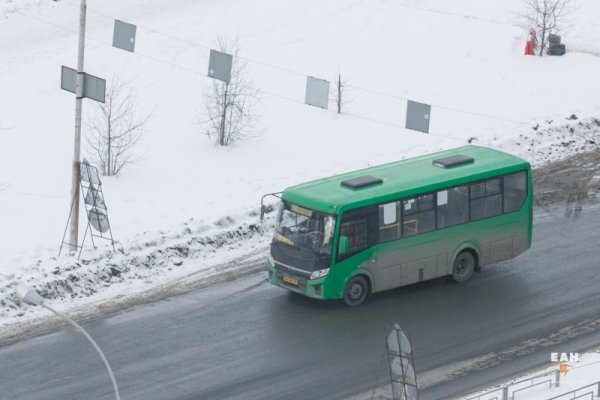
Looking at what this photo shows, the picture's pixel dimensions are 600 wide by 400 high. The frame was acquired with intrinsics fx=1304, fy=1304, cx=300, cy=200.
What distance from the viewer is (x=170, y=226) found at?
105ft

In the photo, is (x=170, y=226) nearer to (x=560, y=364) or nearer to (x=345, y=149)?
(x=345, y=149)

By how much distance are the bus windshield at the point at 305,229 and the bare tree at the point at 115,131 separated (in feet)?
30.4

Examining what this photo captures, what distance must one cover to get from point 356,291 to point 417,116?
10.1 metres

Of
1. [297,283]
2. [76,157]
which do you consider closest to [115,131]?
[76,157]

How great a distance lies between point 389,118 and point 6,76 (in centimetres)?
1303

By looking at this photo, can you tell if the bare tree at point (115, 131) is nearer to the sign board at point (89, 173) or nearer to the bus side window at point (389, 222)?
the sign board at point (89, 173)

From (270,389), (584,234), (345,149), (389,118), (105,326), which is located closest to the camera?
(270,389)

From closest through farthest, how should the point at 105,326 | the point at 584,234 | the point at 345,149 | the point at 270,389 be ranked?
1. the point at 270,389
2. the point at 105,326
3. the point at 584,234
4. the point at 345,149

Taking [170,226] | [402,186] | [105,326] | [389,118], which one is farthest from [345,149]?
[105,326]

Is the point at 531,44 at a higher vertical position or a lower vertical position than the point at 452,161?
lower

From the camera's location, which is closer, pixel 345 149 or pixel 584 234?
pixel 584 234

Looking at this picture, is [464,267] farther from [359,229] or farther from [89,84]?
[89,84]

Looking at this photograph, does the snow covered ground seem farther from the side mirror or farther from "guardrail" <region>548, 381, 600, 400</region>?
"guardrail" <region>548, 381, 600, 400</region>

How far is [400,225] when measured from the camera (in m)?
27.4
